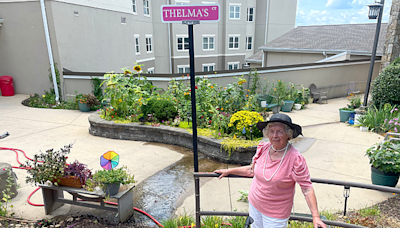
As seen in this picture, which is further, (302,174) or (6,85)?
(6,85)

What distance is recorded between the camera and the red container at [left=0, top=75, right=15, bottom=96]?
11539mm

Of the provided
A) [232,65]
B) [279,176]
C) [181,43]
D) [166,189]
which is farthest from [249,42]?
[279,176]

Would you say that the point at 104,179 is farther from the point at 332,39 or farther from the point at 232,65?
the point at 232,65

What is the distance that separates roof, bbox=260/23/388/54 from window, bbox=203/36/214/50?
6459mm

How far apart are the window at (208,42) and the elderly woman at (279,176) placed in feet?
69.0

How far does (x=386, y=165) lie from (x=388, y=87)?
4.83 meters

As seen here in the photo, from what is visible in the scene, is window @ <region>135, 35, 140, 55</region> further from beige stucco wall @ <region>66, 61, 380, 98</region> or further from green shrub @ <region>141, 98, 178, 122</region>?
green shrub @ <region>141, 98, 178, 122</region>

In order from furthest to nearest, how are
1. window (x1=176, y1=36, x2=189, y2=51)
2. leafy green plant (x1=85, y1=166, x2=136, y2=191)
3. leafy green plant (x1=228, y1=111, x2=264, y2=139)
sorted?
1. window (x1=176, y1=36, x2=189, y2=51)
2. leafy green plant (x1=228, y1=111, x2=264, y2=139)
3. leafy green plant (x1=85, y1=166, x2=136, y2=191)

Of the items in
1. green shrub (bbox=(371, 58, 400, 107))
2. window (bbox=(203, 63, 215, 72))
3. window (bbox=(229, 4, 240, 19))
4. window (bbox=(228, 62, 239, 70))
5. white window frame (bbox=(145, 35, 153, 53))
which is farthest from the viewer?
window (bbox=(228, 62, 239, 70))

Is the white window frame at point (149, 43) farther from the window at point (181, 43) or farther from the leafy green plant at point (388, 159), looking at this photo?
the leafy green plant at point (388, 159)

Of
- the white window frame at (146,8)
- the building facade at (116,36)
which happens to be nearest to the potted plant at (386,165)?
the building facade at (116,36)

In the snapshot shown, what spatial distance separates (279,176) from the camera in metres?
2.08

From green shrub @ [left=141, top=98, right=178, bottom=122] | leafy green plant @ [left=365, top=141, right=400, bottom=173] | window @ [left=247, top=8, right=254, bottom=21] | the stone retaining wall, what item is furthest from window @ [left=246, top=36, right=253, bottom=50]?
leafy green plant @ [left=365, top=141, right=400, bottom=173]

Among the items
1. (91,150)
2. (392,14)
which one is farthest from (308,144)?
(392,14)
